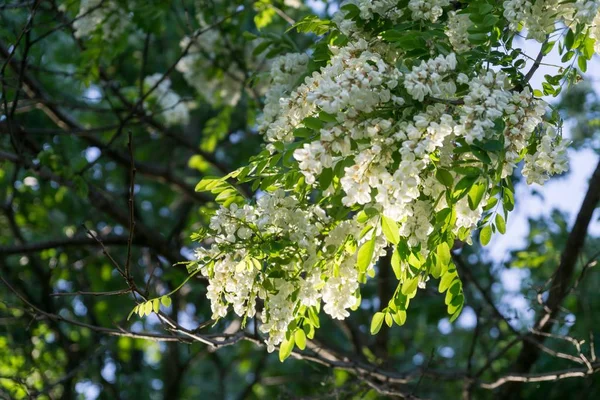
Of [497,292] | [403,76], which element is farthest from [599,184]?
[497,292]

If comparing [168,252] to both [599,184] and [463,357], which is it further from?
[463,357]

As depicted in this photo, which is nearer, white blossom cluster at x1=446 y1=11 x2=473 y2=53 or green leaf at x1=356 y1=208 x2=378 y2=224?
green leaf at x1=356 y1=208 x2=378 y2=224

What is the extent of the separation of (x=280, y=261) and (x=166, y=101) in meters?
3.85

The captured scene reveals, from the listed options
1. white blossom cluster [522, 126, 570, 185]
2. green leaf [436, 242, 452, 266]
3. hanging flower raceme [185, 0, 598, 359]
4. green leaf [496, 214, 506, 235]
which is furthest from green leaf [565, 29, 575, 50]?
green leaf [436, 242, 452, 266]

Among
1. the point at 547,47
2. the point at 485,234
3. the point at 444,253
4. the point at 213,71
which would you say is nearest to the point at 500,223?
the point at 485,234

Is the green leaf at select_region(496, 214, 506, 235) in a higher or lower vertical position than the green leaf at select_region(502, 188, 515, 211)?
lower

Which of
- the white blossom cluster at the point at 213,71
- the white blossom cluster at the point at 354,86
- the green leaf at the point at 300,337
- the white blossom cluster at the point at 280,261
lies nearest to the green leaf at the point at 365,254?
the white blossom cluster at the point at 280,261

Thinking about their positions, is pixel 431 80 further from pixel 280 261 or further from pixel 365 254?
pixel 280 261

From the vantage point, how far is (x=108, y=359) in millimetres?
6801

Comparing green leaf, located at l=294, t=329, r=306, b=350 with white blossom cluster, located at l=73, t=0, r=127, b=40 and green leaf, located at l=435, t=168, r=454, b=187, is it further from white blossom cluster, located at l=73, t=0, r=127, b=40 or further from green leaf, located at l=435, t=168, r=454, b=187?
white blossom cluster, located at l=73, t=0, r=127, b=40

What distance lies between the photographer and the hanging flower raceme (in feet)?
6.59

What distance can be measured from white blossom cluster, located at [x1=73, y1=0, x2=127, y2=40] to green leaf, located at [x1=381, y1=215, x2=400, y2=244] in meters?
3.03

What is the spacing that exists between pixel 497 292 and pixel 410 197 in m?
5.70

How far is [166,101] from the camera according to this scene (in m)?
5.94
